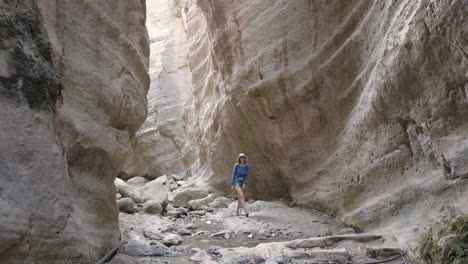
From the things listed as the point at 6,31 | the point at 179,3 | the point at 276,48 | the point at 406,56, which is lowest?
the point at 6,31

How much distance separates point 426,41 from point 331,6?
356 centimetres

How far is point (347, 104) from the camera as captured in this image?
24.1ft

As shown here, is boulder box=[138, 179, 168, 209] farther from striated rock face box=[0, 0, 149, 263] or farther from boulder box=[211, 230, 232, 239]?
striated rock face box=[0, 0, 149, 263]

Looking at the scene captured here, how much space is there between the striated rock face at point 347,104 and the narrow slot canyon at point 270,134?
0.03 meters

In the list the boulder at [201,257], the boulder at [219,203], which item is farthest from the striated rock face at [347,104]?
the boulder at [201,257]

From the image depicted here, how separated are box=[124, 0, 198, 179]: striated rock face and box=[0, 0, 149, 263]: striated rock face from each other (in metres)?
13.6

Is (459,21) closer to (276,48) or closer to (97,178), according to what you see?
(97,178)

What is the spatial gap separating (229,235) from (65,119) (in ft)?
12.3

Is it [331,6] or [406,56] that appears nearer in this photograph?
[406,56]

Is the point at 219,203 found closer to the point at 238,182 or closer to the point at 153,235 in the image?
the point at 238,182

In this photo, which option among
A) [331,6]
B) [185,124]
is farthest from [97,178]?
[185,124]

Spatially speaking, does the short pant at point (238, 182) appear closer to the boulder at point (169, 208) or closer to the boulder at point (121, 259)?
the boulder at point (169, 208)

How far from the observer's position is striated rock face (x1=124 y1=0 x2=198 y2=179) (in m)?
21.2

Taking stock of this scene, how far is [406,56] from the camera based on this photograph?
497 centimetres
